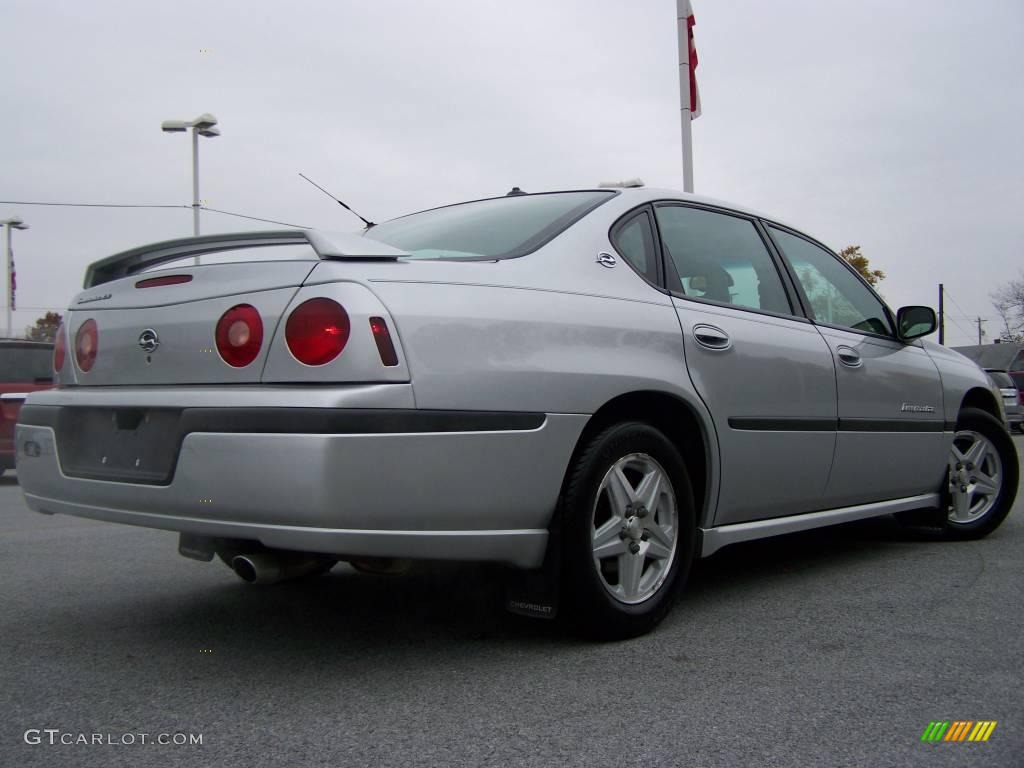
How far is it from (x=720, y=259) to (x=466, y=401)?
1.72 m

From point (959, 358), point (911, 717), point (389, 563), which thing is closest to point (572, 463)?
point (389, 563)

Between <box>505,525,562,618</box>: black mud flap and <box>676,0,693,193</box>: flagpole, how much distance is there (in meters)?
9.14

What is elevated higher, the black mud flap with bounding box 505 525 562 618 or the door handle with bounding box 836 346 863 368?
the door handle with bounding box 836 346 863 368

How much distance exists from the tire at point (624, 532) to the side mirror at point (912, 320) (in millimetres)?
2039

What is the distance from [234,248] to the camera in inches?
120

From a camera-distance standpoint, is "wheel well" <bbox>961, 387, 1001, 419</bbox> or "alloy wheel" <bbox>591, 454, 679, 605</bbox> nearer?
"alloy wheel" <bbox>591, 454, 679, 605</bbox>

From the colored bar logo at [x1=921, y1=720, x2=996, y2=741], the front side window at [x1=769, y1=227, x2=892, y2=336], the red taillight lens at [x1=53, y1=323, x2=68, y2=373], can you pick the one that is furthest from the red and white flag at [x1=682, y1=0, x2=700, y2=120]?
the colored bar logo at [x1=921, y1=720, x2=996, y2=741]

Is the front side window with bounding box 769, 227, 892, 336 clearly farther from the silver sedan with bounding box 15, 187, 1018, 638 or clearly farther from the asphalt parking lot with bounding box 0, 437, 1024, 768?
the asphalt parking lot with bounding box 0, 437, 1024, 768

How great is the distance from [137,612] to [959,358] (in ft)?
14.3

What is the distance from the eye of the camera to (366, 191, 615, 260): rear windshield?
126 inches

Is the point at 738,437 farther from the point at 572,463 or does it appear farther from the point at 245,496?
the point at 245,496

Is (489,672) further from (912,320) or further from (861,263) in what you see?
(861,263)

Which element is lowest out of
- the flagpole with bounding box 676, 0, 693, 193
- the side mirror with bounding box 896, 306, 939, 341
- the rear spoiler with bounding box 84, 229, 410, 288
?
the side mirror with bounding box 896, 306, 939, 341

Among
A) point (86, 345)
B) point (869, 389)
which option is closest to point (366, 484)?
point (86, 345)
